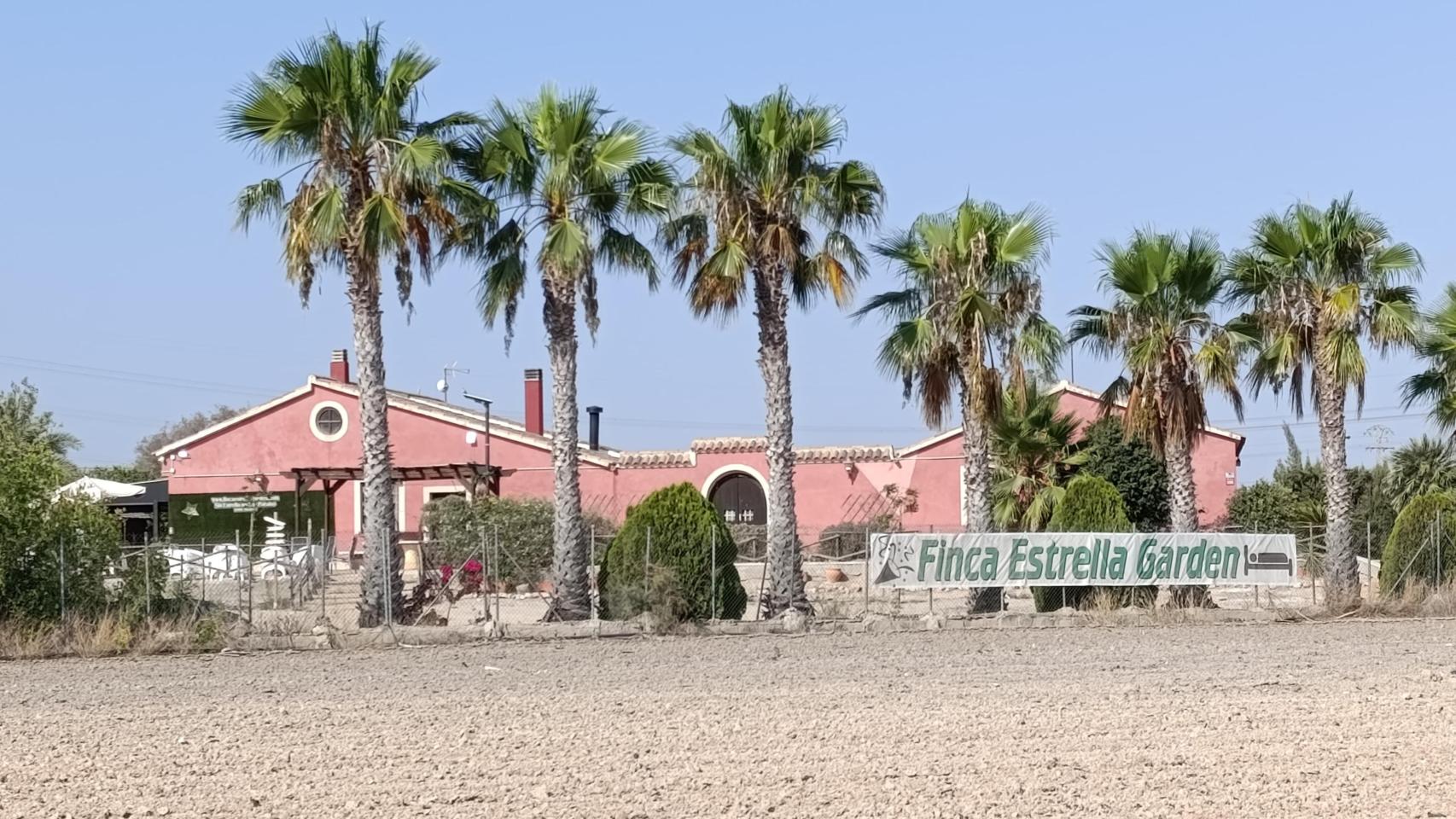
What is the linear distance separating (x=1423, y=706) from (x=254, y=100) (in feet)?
56.4

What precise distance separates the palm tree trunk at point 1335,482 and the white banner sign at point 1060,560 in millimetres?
1358

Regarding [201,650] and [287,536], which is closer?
[201,650]

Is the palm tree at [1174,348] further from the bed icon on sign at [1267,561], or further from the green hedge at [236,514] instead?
the green hedge at [236,514]

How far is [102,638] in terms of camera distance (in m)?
22.3

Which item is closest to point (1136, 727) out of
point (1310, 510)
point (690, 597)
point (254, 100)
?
point (690, 597)

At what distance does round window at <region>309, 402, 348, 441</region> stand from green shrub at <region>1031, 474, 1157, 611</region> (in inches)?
1132

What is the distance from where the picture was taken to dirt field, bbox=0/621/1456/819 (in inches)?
424

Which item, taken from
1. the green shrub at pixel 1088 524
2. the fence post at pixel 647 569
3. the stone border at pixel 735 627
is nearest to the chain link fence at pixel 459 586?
the stone border at pixel 735 627

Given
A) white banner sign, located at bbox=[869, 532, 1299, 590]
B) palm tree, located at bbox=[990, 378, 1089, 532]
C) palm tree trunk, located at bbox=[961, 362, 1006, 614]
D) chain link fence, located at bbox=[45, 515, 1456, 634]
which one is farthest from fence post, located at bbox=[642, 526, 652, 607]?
palm tree, located at bbox=[990, 378, 1089, 532]

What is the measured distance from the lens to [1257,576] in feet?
93.7

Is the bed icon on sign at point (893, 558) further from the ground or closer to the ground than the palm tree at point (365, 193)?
closer to the ground

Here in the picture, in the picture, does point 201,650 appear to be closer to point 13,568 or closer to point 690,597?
point 13,568

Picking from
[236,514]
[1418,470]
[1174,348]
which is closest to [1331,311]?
[1174,348]

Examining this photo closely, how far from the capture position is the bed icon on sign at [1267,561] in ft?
93.8
